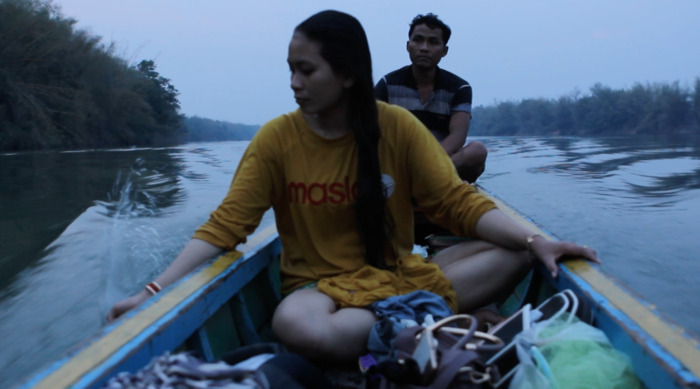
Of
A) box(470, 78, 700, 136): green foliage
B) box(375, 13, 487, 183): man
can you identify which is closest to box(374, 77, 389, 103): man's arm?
box(375, 13, 487, 183): man

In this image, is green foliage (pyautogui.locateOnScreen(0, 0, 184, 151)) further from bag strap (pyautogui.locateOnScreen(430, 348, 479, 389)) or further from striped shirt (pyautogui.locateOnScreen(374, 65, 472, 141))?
bag strap (pyautogui.locateOnScreen(430, 348, 479, 389))

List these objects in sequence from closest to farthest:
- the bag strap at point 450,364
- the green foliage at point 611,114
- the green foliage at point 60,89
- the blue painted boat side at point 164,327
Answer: the blue painted boat side at point 164,327, the bag strap at point 450,364, the green foliage at point 60,89, the green foliage at point 611,114

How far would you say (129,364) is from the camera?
3.90ft

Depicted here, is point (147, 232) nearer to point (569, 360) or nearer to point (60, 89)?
point (569, 360)

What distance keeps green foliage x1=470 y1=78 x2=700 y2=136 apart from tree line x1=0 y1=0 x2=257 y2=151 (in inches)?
1149

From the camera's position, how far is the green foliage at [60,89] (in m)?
23.8

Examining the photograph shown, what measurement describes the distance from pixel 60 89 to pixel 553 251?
27.7m

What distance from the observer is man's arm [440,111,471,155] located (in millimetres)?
3436

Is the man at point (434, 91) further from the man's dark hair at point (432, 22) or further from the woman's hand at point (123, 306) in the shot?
the woman's hand at point (123, 306)

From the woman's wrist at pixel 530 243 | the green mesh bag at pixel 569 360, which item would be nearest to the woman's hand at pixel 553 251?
the woman's wrist at pixel 530 243

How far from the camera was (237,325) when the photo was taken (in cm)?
196

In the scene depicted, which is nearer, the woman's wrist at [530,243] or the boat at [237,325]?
the boat at [237,325]

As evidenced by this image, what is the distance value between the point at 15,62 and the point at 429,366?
90.1 feet

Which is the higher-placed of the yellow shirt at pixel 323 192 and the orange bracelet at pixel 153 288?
the yellow shirt at pixel 323 192
